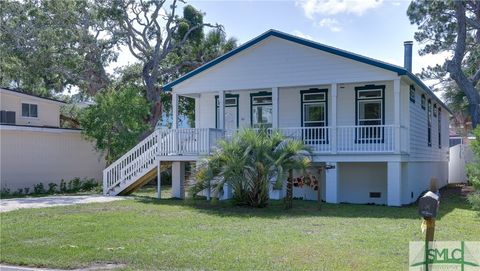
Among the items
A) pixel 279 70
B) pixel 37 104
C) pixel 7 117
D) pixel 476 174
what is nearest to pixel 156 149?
pixel 279 70

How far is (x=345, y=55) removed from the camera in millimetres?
18469

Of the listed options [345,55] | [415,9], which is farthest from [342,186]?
[415,9]

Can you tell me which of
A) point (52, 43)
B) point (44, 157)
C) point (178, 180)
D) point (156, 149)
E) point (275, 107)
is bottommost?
point (178, 180)

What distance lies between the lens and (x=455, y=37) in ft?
104

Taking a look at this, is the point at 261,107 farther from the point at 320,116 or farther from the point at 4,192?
the point at 4,192

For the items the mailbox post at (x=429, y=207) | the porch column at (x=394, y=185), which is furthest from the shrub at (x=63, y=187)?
the mailbox post at (x=429, y=207)

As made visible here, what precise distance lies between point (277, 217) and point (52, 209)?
6.55 meters

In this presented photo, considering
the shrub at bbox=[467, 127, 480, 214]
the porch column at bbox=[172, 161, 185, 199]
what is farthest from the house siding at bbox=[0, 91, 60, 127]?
the shrub at bbox=[467, 127, 480, 214]

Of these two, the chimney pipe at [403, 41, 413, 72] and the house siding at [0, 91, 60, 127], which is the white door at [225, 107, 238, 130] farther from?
the house siding at [0, 91, 60, 127]

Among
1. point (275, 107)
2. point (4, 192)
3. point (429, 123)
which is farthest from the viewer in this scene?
point (429, 123)

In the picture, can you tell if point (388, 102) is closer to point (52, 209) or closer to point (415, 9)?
point (52, 209)

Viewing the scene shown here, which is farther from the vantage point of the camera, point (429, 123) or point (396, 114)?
point (429, 123)

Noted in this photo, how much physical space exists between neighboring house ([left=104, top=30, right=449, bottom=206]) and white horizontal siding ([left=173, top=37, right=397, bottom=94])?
36 millimetres

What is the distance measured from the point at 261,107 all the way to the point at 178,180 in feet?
15.1
